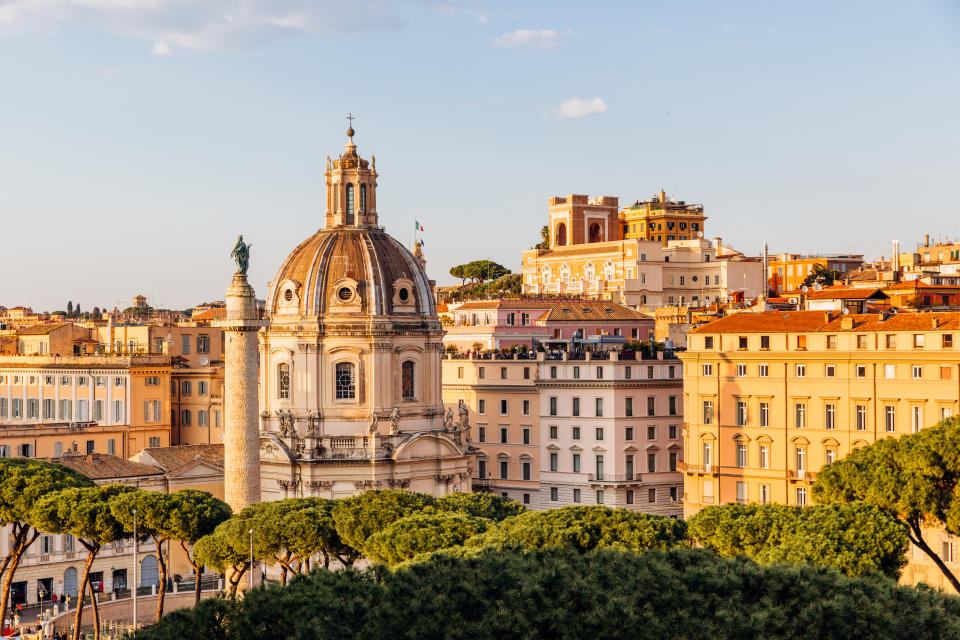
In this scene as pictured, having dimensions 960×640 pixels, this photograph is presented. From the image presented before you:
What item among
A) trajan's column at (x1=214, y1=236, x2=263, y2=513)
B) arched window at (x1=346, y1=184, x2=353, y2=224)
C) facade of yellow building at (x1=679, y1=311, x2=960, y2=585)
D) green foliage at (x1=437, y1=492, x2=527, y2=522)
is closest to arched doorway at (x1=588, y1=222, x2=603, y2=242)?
arched window at (x1=346, y1=184, x2=353, y2=224)

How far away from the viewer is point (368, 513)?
205ft

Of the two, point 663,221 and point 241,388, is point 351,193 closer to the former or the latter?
point 241,388

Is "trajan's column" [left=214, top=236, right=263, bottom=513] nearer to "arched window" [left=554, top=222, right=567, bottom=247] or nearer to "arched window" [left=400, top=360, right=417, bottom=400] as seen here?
"arched window" [left=400, top=360, right=417, bottom=400]

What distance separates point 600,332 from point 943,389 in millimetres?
41413

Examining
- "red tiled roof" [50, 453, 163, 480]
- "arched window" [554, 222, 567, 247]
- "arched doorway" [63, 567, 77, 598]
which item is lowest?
"arched doorway" [63, 567, 77, 598]

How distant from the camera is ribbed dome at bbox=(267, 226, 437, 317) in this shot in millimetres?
83812

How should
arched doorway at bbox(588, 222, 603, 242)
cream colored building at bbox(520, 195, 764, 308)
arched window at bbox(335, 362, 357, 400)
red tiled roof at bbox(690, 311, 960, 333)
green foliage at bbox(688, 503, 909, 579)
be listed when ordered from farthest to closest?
arched doorway at bbox(588, 222, 603, 242) → cream colored building at bbox(520, 195, 764, 308) → arched window at bbox(335, 362, 357, 400) → red tiled roof at bbox(690, 311, 960, 333) → green foliage at bbox(688, 503, 909, 579)

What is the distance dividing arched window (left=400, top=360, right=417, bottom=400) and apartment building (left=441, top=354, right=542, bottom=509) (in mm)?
6891

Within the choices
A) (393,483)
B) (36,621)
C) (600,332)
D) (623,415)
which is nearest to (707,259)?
(600,332)

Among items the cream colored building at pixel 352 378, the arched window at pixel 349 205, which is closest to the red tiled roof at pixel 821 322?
the cream colored building at pixel 352 378

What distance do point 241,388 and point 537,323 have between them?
4213cm

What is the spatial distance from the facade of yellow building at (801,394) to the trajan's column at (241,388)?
73.5 feet

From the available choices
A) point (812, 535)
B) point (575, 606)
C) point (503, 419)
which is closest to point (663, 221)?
point (503, 419)

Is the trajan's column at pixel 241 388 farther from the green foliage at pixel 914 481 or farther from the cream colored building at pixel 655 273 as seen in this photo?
the cream colored building at pixel 655 273
